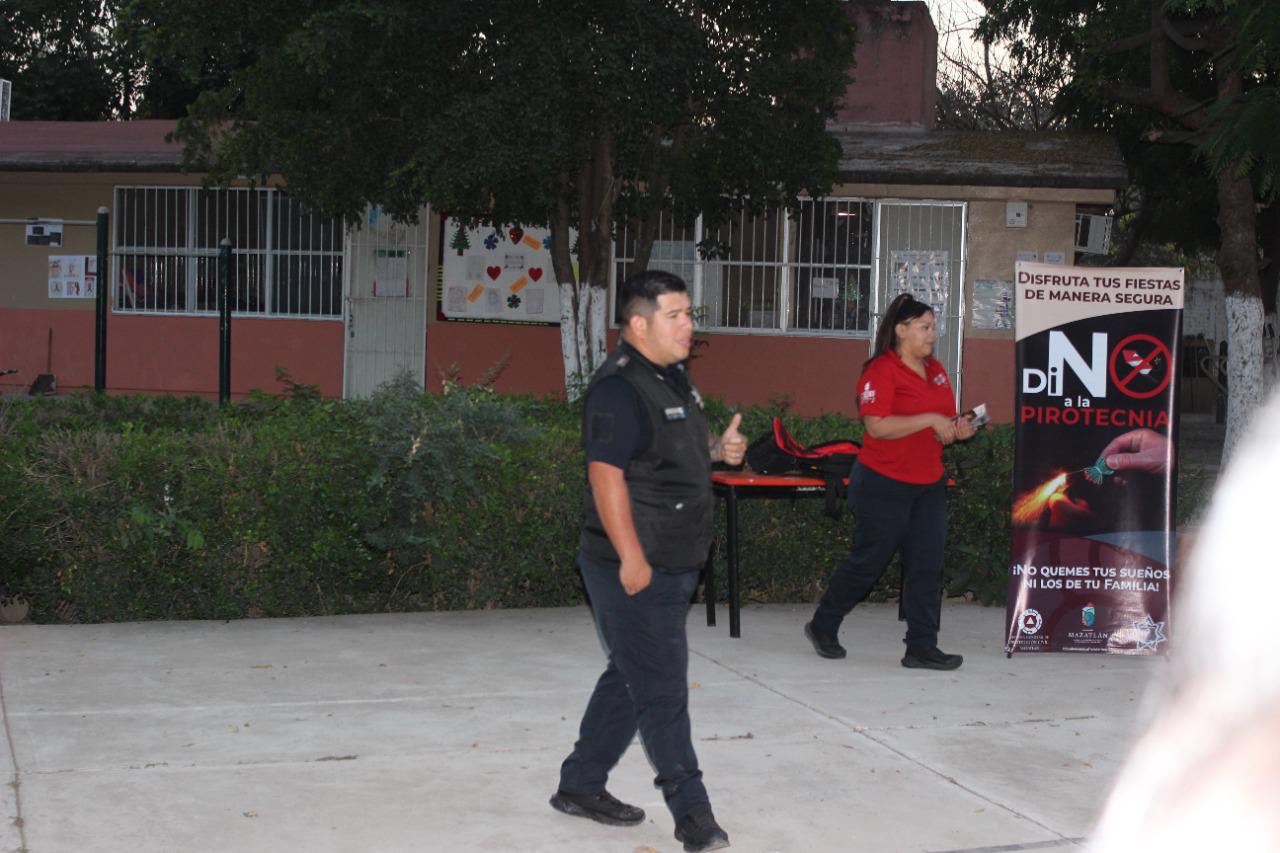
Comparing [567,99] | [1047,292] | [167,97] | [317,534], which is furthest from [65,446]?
[167,97]

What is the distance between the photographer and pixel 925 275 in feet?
58.7

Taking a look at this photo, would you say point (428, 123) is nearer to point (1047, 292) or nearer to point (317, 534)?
point (317, 534)

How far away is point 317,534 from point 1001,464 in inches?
154

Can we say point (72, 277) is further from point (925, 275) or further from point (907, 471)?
point (907, 471)

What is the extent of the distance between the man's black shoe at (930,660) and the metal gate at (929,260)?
425 inches

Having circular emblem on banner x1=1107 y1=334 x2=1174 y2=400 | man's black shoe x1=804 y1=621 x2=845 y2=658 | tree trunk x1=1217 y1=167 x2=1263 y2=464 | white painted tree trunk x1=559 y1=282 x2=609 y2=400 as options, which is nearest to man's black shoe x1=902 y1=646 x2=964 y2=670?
man's black shoe x1=804 y1=621 x2=845 y2=658

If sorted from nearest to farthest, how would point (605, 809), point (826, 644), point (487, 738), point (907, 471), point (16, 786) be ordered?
point (605, 809) < point (16, 786) < point (487, 738) < point (907, 471) < point (826, 644)

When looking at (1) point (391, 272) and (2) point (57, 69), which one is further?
(2) point (57, 69)

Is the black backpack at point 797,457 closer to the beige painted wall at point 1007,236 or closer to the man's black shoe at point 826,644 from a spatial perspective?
the man's black shoe at point 826,644

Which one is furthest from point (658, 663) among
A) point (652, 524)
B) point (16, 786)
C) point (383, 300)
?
point (383, 300)

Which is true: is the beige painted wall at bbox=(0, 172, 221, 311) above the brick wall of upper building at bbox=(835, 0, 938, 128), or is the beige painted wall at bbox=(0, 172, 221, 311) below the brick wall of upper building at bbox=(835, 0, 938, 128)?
below

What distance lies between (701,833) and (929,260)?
1399cm

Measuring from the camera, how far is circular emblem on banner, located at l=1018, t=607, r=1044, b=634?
751 centimetres

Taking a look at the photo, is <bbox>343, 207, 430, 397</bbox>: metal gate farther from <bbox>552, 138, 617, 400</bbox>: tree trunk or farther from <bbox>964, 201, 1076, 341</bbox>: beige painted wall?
<bbox>964, 201, 1076, 341</bbox>: beige painted wall
